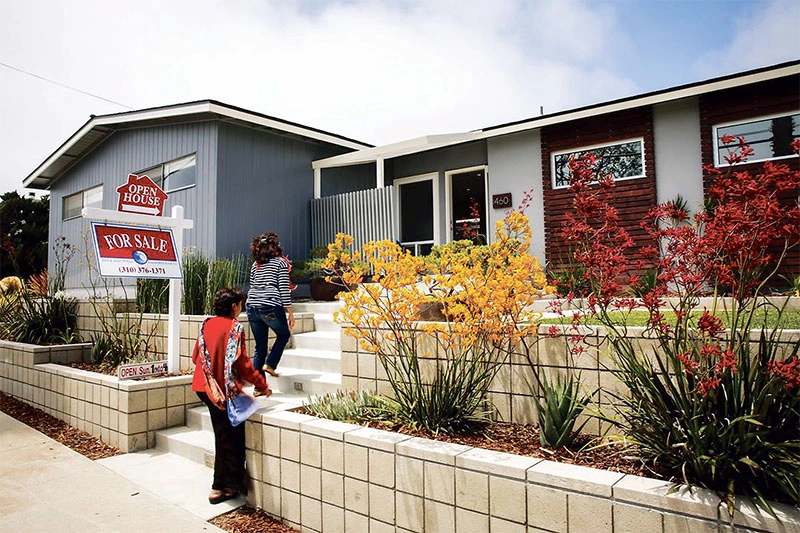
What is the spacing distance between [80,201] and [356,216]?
825 centimetres

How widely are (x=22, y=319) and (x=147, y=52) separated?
184 inches

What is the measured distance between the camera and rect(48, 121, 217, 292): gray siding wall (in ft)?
31.3

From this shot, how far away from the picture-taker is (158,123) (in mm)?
10789

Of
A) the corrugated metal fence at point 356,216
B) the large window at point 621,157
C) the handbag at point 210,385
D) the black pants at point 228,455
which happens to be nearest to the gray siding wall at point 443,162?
the corrugated metal fence at point 356,216

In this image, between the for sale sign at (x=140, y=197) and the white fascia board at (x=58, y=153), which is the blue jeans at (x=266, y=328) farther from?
the white fascia board at (x=58, y=153)

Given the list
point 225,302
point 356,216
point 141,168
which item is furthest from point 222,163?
point 225,302

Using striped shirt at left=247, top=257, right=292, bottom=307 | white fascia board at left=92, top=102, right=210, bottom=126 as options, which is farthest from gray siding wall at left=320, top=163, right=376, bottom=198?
striped shirt at left=247, top=257, right=292, bottom=307

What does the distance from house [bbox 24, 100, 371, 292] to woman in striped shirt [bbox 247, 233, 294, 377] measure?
4232 mm

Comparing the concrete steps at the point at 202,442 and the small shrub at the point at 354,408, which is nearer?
the small shrub at the point at 354,408

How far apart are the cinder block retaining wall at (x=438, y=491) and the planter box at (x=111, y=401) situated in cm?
169

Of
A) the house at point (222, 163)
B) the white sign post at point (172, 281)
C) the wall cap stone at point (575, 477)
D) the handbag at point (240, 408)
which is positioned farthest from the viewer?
the house at point (222, 163)

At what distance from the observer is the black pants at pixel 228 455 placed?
3.82 metres

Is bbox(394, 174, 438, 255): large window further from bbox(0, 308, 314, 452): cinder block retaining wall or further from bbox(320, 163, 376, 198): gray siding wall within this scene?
bbox(0, 308, 314, 452): cinder block retaining wall

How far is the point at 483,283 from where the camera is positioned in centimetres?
341
